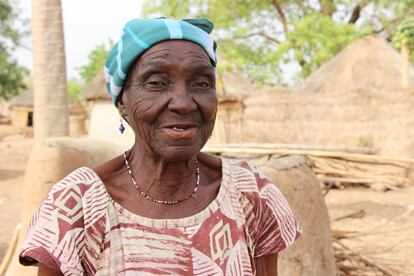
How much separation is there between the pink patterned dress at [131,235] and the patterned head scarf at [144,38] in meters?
0.29

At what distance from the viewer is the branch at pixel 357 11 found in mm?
21531

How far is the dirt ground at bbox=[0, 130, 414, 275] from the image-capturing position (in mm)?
5719

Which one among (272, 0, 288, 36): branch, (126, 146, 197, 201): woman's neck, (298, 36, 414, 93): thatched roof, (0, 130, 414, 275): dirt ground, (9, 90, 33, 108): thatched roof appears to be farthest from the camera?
(9, 90, 33, 108): thatched roof

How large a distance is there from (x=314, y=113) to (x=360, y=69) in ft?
6.54

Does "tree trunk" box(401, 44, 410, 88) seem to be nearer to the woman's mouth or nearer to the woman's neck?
the woman's neck

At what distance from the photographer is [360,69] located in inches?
574

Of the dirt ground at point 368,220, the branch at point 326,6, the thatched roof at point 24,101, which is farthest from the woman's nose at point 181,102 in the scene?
the thatched roof at point 24,101

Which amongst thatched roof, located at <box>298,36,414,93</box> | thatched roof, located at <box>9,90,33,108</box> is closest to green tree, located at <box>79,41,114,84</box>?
thatched roof, located at <box>9,90,33,108</box>

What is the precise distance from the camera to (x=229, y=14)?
2019 centimetres

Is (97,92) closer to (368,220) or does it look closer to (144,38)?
(368,220)

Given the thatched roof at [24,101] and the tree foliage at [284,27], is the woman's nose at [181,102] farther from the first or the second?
the thatched roof at [24,101]

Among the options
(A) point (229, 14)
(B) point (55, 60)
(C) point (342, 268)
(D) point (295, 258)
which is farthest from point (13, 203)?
(A) point (229, 14)

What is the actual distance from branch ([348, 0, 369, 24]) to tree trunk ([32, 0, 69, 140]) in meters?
17.9

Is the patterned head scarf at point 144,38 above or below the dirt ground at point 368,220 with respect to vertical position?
above
